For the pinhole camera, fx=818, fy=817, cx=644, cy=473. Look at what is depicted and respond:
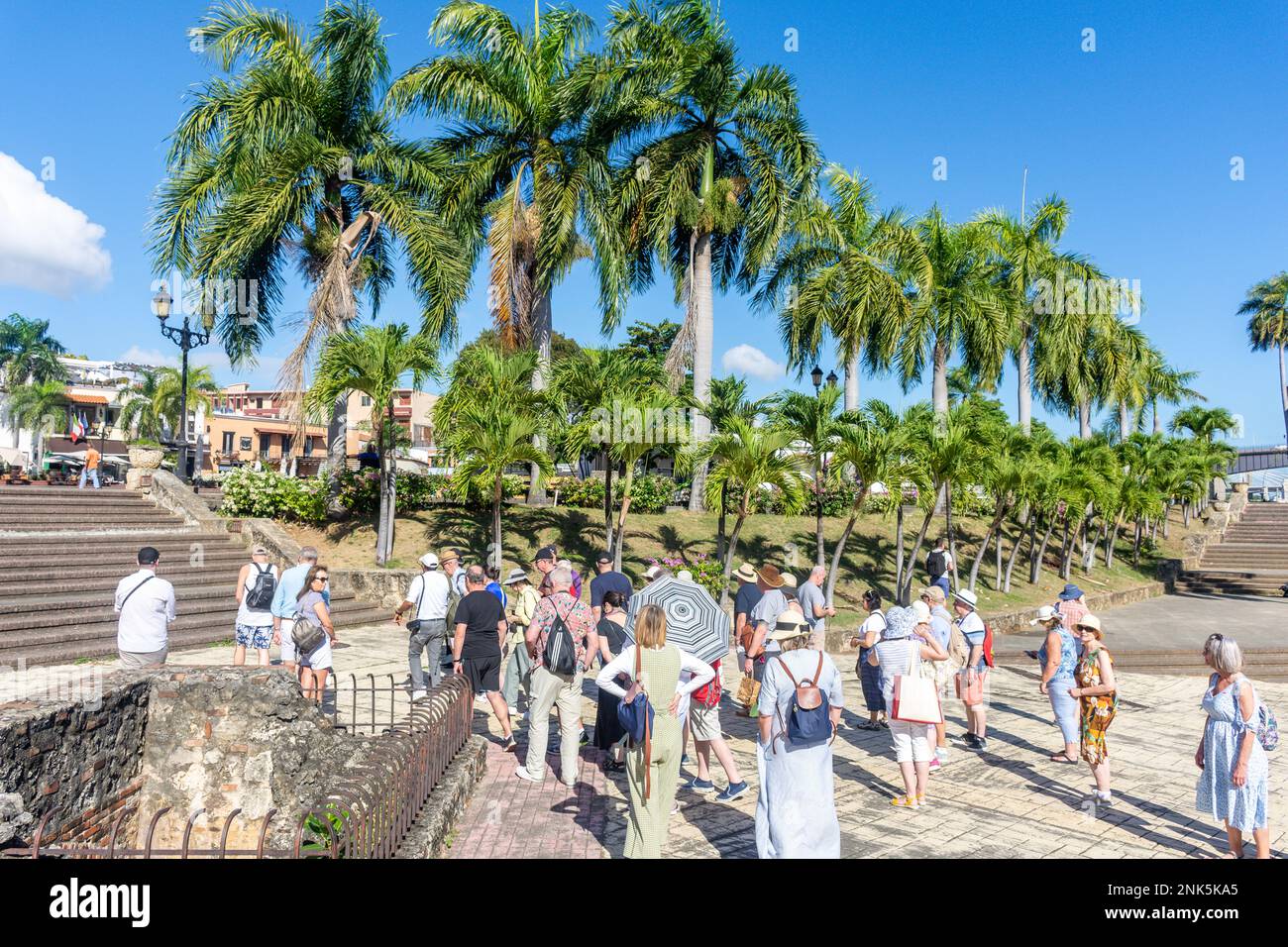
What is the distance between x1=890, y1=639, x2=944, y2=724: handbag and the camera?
21.7ft

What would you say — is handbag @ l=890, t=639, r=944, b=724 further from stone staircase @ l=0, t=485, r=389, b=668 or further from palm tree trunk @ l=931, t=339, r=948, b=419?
palm tree trunk @ l=931, t=339, r=948, b=419

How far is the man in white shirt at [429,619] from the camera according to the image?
945 centimetres

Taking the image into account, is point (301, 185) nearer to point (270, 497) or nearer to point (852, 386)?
point (270, 497)

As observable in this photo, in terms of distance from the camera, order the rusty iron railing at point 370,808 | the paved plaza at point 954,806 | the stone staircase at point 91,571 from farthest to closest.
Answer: the stone staircase at point 91,571, the paved plaza at point 954,806, the rusty iron railing at point 370,808

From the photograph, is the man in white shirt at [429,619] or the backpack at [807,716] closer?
the backpack at [807,716]

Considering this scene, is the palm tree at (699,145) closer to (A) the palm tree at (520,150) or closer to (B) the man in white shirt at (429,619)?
(A) the palm tree at (520,150)

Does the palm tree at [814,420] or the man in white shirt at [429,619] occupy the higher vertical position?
the palm tree at [814,420]

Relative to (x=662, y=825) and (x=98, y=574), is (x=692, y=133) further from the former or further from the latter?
(x=662, y=825)

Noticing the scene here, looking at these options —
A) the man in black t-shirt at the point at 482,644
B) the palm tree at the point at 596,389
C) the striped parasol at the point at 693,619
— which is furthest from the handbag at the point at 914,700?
the palm tree at the point at 596,389

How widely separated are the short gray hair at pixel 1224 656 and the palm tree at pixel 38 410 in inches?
2231

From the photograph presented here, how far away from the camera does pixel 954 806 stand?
6.89 meters

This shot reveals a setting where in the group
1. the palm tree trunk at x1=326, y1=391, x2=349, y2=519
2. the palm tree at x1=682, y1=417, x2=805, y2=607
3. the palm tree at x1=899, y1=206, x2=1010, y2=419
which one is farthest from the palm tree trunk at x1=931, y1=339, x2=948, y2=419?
the palm tree trunk at x1=326, y1=391, x2=349, y2=519

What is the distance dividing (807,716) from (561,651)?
2.77m

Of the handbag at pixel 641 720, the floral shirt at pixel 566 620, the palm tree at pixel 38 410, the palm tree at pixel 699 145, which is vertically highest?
the palm tree at pixel 699 145
